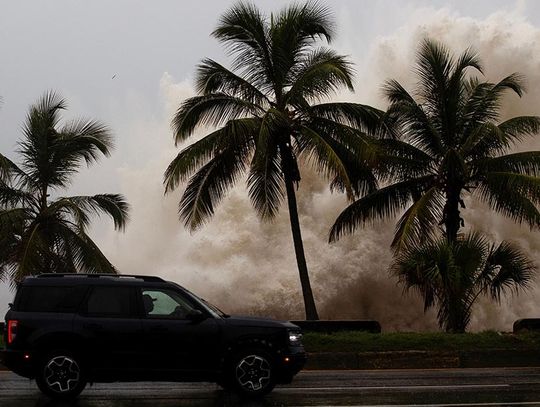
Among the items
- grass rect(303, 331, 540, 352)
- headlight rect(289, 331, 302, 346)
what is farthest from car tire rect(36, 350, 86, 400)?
grass rect(303, 331, 540, 352)

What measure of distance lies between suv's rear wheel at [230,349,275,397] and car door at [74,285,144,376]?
120 centimetres

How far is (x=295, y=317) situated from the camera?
38969 mm

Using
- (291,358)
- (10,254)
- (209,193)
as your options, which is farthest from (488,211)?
(291,358)

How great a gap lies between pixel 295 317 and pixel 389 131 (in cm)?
1543

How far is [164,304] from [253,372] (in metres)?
1.45

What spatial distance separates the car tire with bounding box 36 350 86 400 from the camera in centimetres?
1138

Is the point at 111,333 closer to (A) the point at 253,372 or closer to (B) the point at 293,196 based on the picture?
(A) the point at 253,372

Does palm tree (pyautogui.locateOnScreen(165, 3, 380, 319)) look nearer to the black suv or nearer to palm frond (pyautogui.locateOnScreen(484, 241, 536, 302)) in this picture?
palm frond (pyautogui.locateOnScreen(484, 241, 536, 302))

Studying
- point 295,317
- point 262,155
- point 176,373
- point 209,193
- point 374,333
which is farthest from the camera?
point 295,317

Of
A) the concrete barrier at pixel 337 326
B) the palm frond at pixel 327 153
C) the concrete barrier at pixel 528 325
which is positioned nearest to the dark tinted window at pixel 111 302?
the concrete barrier at pixel 337 326

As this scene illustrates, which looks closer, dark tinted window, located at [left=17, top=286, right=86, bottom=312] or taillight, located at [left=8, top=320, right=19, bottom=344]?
taillight, located at [left=8, top=320, right=19, bottom=344]

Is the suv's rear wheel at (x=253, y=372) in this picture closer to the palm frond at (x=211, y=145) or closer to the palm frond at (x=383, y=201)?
the palm frond at (x=211, y=145)

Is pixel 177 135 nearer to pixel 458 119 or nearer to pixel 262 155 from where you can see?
pixel 262 155

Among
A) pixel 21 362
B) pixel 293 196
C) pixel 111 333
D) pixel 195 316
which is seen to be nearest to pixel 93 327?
pixel 111 333
